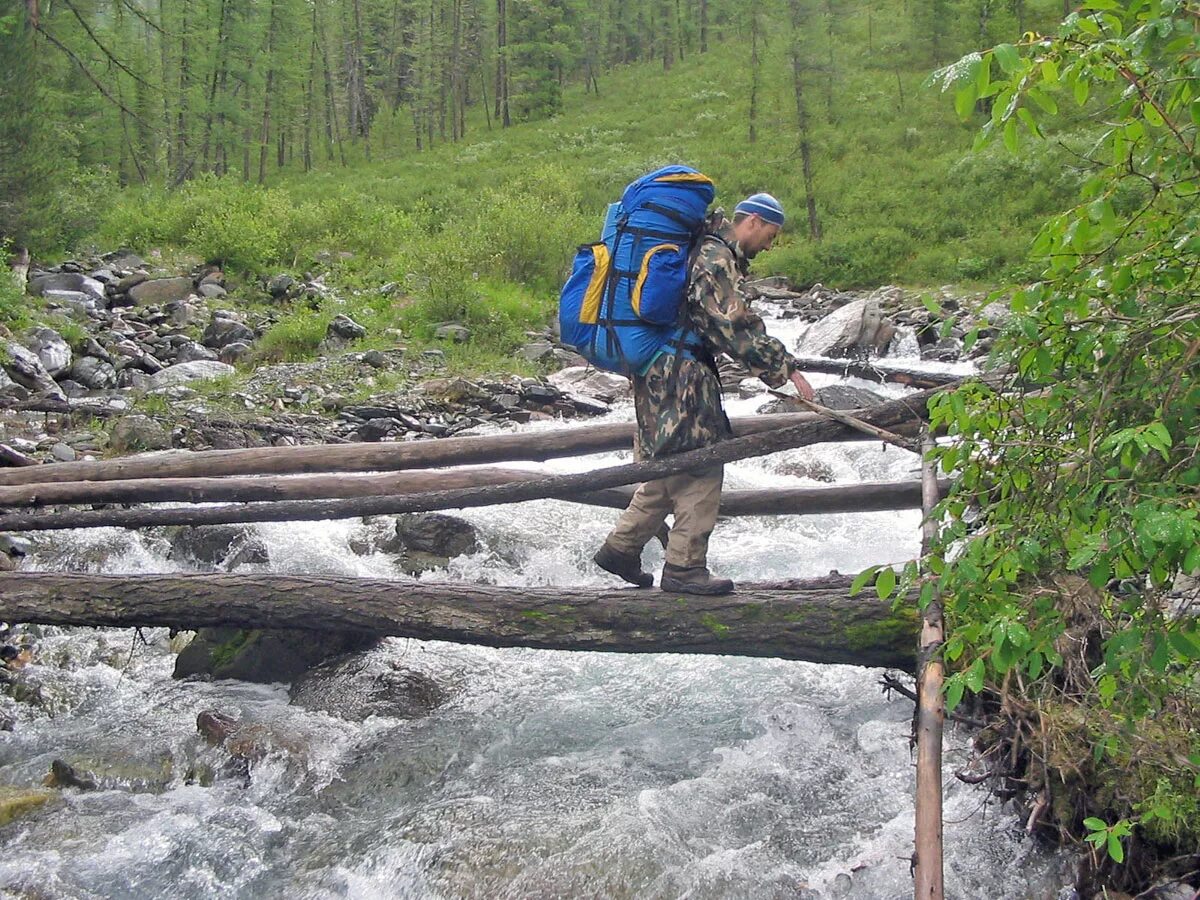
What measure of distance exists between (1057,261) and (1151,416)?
60 cm

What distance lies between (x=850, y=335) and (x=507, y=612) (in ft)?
46.5

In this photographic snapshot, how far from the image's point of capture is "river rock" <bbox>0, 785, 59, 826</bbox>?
17.2ft

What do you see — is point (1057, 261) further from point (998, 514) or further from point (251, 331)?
point (251, 331)

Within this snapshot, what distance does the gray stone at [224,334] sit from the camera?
16406 mm

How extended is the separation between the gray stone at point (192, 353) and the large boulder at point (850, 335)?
34.2ft

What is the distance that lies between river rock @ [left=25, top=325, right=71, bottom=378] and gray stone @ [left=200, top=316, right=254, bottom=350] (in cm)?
238

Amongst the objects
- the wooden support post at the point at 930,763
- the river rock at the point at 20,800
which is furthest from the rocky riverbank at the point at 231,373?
the wooden support post at the point at 930,763

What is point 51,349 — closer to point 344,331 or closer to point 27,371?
point 27,371

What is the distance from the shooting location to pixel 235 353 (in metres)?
15.9

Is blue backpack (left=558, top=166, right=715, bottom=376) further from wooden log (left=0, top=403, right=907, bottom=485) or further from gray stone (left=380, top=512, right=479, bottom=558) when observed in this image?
gray stone (left=380, top=512, right=479, bottom=558)

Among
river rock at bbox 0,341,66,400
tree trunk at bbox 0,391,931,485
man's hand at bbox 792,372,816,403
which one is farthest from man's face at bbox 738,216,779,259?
river rock at bbox 0,341,66,400

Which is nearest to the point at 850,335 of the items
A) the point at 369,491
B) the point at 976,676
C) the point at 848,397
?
the point at 848,397

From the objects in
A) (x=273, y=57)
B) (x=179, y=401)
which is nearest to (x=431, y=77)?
(x=273, y=57)

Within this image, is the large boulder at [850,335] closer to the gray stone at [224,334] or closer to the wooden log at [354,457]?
the gray stone at [224,334]
